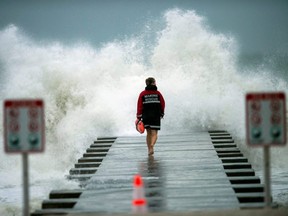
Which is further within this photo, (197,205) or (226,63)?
(226,63)

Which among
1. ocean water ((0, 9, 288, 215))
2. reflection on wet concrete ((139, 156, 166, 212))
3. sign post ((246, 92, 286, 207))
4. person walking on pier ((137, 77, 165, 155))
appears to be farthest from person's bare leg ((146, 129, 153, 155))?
sign post ((246, 92, 286, 207))

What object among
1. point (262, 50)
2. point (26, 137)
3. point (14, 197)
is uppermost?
point (262, 50)

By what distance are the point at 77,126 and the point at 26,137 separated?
18.8 m

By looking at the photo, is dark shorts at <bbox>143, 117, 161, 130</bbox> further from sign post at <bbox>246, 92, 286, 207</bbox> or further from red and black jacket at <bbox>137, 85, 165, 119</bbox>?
sign post at <bbox>246, 92, 286, 207</bbox>

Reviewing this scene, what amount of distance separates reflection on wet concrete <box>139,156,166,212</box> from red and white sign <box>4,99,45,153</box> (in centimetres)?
233

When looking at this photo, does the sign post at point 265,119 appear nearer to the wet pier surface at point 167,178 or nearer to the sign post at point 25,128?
the wet pier surface at point 167,178

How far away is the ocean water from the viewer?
21853mm

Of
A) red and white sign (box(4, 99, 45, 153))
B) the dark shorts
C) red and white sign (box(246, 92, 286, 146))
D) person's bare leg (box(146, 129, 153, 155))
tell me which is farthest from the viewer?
person's bare leg (box(146, 129, 153, 155))

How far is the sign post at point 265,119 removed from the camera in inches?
346

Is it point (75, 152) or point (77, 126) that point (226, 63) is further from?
point (75, 152)

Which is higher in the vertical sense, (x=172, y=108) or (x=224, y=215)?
(x=172, y=108)

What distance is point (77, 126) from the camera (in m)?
27.3

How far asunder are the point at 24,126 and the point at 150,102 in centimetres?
761

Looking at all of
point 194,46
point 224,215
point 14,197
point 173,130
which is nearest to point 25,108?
point 224,215
